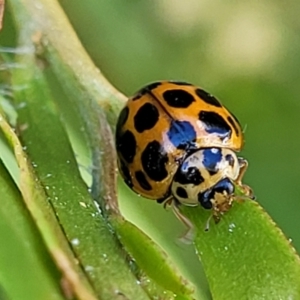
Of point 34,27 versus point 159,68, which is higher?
point 34,27

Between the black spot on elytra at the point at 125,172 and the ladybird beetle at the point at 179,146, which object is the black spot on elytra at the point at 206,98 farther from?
the black spot on elytra at the point at 125,172

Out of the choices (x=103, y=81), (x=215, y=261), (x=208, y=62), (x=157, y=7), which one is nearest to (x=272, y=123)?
(x=208, y=62)

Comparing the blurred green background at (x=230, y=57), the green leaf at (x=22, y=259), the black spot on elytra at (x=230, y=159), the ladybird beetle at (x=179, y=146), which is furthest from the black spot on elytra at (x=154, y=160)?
the blurred green background at (x=230, y=57)

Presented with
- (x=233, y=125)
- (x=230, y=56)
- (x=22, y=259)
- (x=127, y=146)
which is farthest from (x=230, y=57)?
(x=22, y=259)

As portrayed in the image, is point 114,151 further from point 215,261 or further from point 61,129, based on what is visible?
point 215,261

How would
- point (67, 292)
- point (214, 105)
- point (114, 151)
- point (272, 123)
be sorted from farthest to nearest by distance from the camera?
point (272, 123) → point (214, 105) → point (114, 151) → point (67, 292)

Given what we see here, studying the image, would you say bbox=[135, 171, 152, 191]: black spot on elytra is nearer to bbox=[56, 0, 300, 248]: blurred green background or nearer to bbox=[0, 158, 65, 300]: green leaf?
bbox=[0, 158, 65, 300]: green leaf

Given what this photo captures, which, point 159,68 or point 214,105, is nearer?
point 214,105
